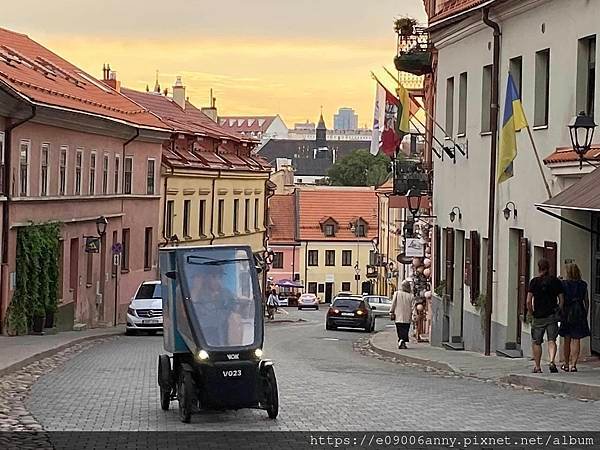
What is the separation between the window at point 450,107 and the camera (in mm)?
32281

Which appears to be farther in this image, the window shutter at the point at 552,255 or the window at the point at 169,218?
the window at the point at 169,218

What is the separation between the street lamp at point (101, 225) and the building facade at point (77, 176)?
1.04ft

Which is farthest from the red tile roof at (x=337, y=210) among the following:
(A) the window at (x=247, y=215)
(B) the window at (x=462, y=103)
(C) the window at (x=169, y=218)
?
(B) the window at (x=462, y=103)

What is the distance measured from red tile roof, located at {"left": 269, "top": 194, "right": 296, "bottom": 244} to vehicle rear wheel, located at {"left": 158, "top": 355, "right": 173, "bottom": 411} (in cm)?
8871

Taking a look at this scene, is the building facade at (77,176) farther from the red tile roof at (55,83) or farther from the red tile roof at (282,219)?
the red tile roof at (282,219)

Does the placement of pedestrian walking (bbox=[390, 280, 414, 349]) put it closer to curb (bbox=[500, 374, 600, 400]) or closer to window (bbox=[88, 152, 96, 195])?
curb (bbox=[500, 374, 600, 400])

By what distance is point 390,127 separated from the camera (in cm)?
3416

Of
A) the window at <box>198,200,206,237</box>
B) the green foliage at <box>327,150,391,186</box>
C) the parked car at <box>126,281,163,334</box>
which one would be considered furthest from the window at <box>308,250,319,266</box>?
the parked car at <box>126,281,163,334</box>

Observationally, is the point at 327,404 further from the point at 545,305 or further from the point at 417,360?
the point at 417,360

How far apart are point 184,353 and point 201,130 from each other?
48174mm

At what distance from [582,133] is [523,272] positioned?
14.0 ft

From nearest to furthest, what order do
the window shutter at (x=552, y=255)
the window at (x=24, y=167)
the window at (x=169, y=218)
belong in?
1. the window shutter at (x=552, y=255)
2. the window at (x=24, y=167)
3. the window at (x=169, y=218)

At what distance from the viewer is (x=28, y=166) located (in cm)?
3453

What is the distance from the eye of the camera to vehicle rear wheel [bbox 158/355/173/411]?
14.2 m
